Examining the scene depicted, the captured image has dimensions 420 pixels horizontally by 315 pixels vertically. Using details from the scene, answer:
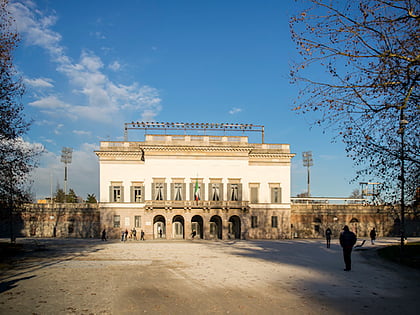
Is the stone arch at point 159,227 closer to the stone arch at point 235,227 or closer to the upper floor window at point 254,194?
the stone arch at point 235,227

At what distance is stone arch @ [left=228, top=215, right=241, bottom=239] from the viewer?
144 feet

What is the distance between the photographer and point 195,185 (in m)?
42.5

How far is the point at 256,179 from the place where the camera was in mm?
44375

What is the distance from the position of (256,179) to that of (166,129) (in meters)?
13.3

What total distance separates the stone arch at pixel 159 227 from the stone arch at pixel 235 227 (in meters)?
8.64

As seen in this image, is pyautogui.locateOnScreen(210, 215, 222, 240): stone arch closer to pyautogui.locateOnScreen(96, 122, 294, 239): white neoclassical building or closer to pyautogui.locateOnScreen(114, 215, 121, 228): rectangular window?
pyautogui.locateOnScreen(96, 122, 294, 239): white neoclassical building

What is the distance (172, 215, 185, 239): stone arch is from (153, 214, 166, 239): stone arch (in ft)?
4.27

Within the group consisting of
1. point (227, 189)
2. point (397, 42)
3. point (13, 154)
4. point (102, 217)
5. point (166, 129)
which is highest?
point (166, 129)

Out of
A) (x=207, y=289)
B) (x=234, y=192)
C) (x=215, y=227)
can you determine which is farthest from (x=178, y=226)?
(x=207, y=289)

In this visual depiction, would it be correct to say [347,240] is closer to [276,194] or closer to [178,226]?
[276,194]

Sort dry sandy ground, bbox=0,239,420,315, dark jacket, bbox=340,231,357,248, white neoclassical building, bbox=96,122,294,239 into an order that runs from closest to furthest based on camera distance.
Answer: dry sandy ground, bbox=0,239,420,315 → dark jacket, bbox=340,231,357,248 → white neoclassical building, bbox=96,122,294,239

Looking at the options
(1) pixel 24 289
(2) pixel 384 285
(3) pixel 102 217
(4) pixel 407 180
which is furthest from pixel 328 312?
(3) pixel 102 217

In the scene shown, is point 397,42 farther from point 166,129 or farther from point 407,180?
point 166,129

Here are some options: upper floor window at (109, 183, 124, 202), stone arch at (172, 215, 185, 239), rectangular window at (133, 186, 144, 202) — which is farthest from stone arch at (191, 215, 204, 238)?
upper floor window at (109, 183, 124, 202)
